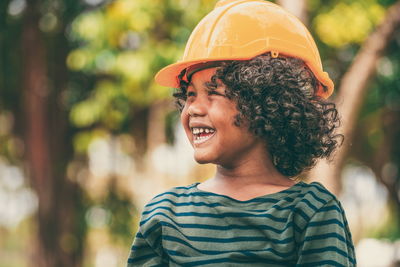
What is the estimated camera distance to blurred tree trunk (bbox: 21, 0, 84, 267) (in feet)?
41.2

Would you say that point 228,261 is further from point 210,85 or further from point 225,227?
point 210,85

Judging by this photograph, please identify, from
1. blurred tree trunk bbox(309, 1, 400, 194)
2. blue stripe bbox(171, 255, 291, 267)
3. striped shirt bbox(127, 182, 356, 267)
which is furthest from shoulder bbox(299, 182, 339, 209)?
blurred tree trunk bbox(309, 1, 400, 194)

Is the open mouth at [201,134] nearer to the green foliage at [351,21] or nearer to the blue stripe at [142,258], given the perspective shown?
the blue stripe at [142,258]

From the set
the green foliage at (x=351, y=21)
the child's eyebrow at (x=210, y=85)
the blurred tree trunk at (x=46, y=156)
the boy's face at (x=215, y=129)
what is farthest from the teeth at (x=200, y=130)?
the blurred tree trunk at (x=46, y=156)

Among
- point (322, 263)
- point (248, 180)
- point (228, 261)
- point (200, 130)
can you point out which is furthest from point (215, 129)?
point (322, 263)

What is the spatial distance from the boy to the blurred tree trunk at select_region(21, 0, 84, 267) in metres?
10.6

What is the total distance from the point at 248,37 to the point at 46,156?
11.3 meters

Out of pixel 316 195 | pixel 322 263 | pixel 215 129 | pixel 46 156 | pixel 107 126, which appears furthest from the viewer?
pixel 46 156

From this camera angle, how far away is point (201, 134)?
229 centimetres

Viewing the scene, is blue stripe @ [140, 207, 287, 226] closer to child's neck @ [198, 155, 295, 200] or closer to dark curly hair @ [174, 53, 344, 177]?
child's neck @ [198, 155, 295, 200]

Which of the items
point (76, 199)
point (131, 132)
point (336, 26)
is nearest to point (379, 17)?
point (336, 26)

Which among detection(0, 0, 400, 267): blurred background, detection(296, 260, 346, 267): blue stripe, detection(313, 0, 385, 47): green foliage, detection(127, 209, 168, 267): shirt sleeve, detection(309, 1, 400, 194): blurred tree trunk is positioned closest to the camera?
detection(296, 260, 346, 267): blue stripe

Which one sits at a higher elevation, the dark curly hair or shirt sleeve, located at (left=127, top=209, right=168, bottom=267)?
the dark curly hair

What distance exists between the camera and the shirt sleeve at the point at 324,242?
2.03 m
